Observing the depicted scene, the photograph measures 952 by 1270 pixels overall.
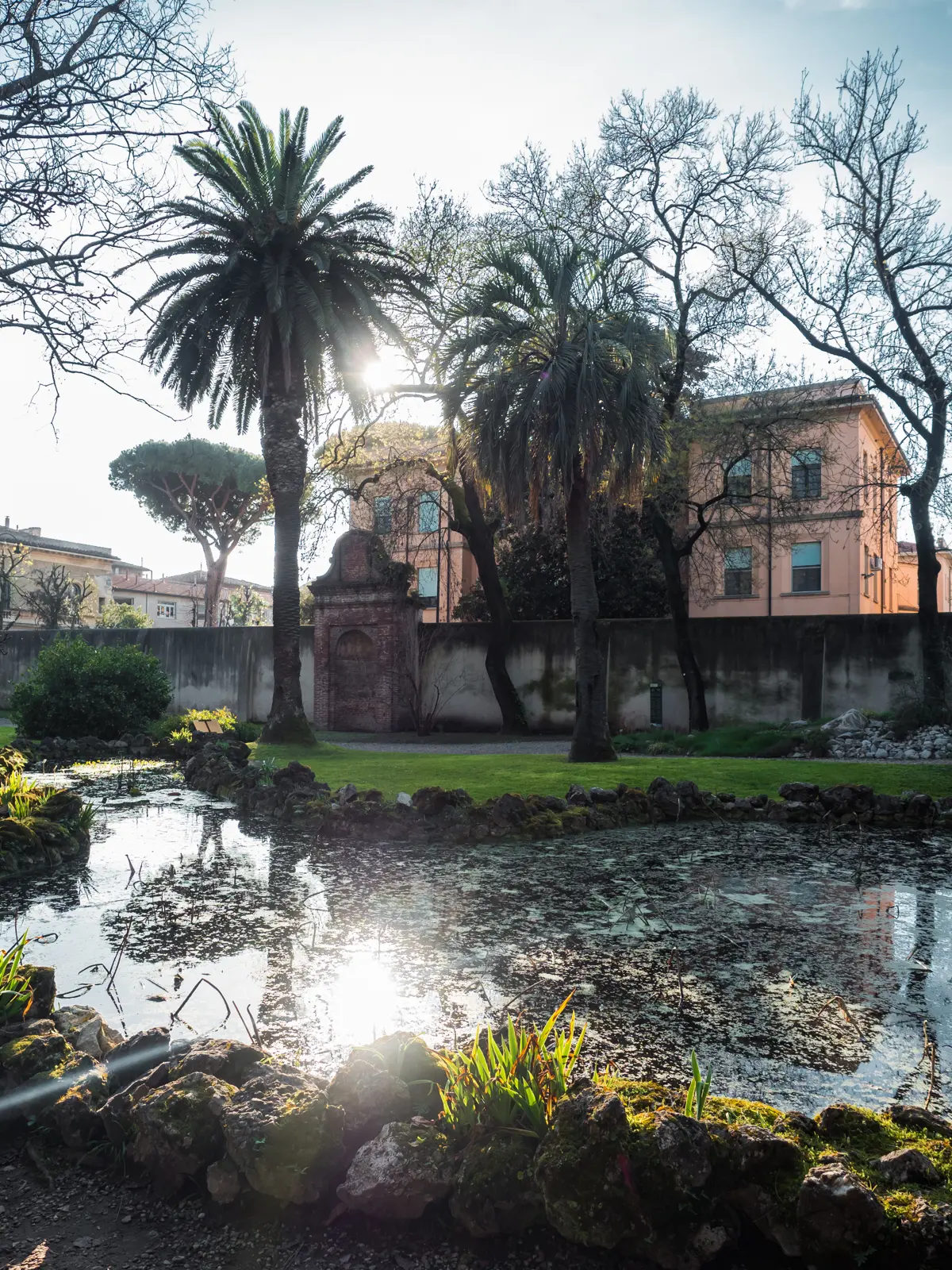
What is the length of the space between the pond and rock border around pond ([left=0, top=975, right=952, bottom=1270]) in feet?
1.89

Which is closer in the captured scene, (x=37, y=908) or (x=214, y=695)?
(x=37, y=908)

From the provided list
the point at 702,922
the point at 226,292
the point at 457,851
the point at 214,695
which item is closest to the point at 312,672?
the point at 214,695

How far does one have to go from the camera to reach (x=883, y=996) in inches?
155

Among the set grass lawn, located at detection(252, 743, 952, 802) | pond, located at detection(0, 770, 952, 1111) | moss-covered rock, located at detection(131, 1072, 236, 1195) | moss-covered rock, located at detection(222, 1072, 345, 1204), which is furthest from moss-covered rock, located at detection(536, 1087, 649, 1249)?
grass lawn, located at detection(252, 743, 952, 802)

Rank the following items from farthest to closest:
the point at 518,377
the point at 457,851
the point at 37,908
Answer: the point at 518,377 < the point at 457,851 < the point at 37,908

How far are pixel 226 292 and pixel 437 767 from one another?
9.81m

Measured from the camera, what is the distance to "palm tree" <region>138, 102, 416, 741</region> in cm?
1656

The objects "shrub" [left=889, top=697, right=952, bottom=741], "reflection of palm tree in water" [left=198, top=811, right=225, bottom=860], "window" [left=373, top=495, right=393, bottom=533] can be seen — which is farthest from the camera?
"window" [left=373, top=495, right=393, bottom=533]

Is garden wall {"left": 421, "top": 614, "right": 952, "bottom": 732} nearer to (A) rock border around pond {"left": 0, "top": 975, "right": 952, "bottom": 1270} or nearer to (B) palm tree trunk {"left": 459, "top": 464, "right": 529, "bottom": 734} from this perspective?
(B) palm tree trunk {"left": 459, "top": 464, "right": 529, "bottom": 734}

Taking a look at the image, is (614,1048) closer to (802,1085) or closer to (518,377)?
(802,1085)

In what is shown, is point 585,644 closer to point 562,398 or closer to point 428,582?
point 562,398

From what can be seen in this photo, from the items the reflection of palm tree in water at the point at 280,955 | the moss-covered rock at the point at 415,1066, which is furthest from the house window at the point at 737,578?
the moss-covered rock at the point at 415,1066

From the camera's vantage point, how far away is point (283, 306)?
1619 centimetres

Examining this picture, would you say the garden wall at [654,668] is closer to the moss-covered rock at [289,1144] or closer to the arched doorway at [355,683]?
the arched doorway at [355,683]
